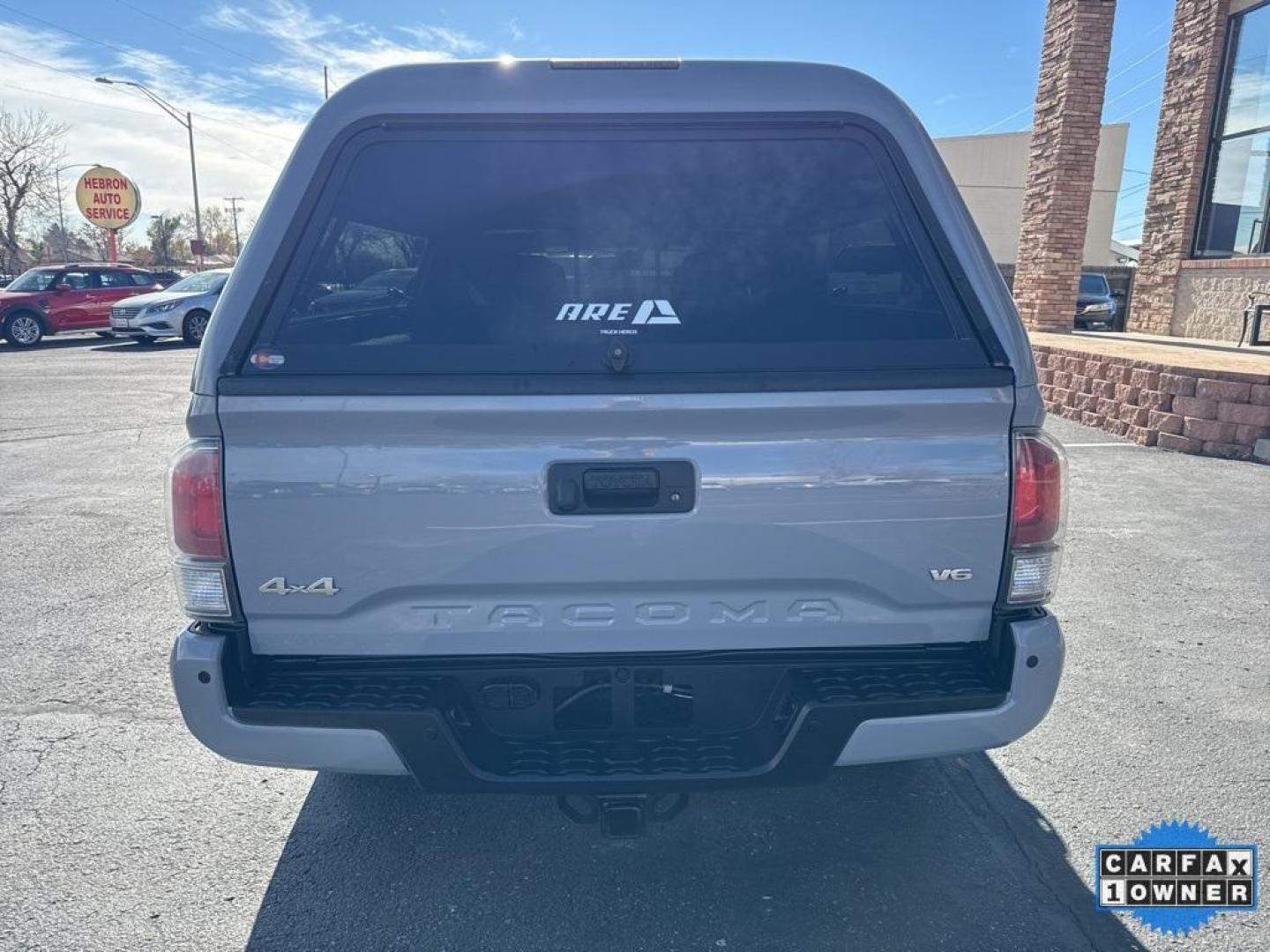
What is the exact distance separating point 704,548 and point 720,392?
0.39m

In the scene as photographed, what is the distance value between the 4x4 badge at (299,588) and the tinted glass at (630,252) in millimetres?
609

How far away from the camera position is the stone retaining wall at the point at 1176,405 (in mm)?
7895

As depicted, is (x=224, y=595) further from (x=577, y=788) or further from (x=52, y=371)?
(x=52, y=371)

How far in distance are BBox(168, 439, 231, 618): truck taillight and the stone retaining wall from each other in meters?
8.10

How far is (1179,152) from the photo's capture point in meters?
14.2

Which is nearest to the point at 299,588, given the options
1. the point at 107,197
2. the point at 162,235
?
the point at 107,197

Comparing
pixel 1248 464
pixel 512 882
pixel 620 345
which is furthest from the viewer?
pixel 1248 464

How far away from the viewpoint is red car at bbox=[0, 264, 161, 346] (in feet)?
62.1

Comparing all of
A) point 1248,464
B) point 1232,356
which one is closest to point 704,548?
point 1248,464

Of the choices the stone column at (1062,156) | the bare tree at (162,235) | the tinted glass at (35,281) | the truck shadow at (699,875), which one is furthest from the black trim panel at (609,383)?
the bare tree at (162,235)

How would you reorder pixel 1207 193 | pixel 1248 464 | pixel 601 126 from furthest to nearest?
pixel 1207 193 < pixel 1248 464 < pixel 601 126

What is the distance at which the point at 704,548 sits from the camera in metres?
2.15

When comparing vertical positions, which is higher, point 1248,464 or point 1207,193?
point 1207,193

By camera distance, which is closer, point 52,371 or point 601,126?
point 601,126
